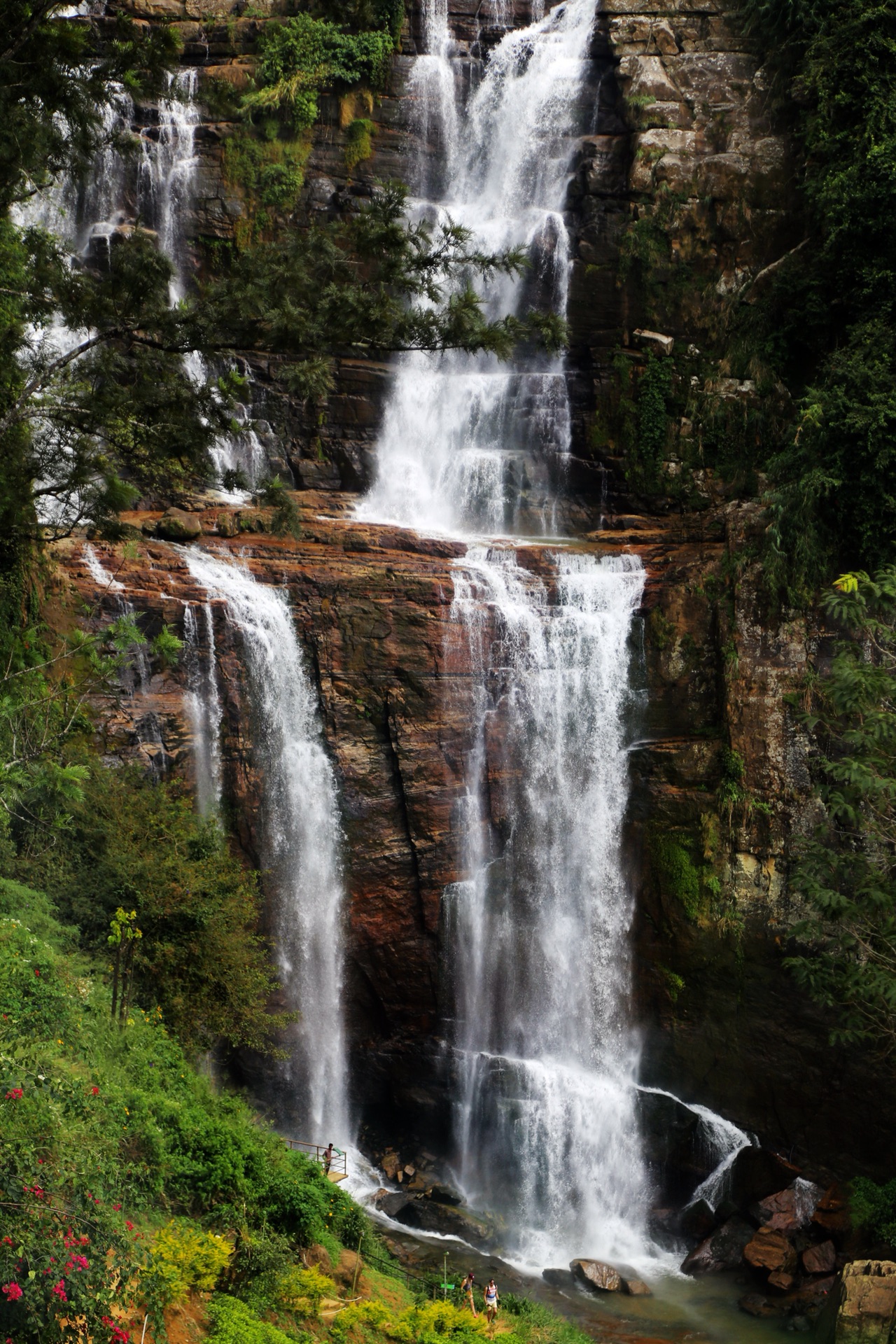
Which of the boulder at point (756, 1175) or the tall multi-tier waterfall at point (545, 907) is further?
the tall multi-tier waterfall at point (545, 907)

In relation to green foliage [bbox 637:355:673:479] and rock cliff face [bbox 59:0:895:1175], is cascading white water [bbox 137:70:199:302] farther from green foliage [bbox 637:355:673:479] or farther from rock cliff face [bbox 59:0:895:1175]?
green foliage [bbox 637:355:673:479]

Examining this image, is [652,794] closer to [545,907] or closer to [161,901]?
[545,907]

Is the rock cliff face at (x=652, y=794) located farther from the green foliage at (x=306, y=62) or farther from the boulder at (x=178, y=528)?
the green foliage at (x=306, y=62)

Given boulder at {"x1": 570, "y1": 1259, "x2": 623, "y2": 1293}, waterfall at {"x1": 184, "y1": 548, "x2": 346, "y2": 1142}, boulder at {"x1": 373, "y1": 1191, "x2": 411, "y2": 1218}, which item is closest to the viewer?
boulder at {"x1": 570, "y1": 1259, "x2": 623, "y2": 1293}

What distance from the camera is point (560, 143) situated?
93.2 ft

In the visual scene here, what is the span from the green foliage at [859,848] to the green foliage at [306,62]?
20.3 metres

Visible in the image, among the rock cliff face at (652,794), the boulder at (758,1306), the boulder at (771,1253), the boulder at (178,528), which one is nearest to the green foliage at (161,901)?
the rock cliff face at (652,794)

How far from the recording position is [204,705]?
19.3 metres

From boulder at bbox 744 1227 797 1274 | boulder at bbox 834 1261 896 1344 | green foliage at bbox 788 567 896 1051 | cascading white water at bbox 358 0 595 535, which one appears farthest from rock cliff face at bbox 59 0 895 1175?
boulder at bbox 834 1261 896 1344

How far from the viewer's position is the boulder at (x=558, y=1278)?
17.4 m

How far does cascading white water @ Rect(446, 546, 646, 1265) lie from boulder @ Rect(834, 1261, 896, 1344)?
6.46 m

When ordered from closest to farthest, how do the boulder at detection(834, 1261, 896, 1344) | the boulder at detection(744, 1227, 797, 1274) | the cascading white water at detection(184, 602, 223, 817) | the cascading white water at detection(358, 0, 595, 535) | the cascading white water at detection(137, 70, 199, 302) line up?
1. the boulder at detection(834, 1261, 896, 1344)
2. the boulder at detection(744, 1227, 797, 1274)
3. the cascading white water at detection(184, 602, 223, 817)
4. the cascading white water at detection(358, 0, 595, 535)
5. the cascading white water at detection(137, 70, 199, 302)

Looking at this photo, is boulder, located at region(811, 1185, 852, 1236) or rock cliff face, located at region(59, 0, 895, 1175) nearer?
boulder, located at region(811, 1185, 852, 1236)

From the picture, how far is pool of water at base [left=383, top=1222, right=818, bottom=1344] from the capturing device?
53.1 ft
